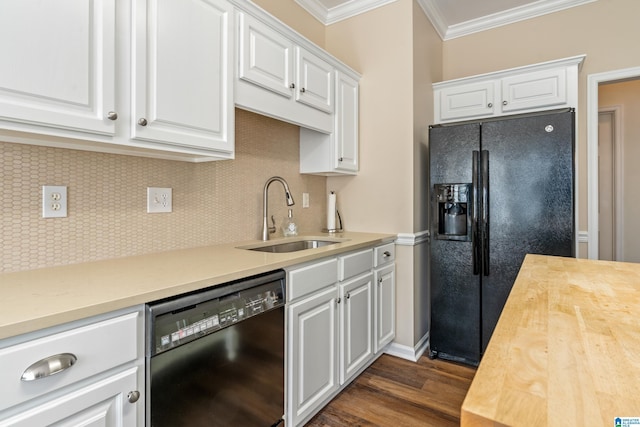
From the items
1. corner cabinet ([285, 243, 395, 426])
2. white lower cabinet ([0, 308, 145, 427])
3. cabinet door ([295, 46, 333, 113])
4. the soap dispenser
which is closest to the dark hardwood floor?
corner cabinet ([285, 243, 395, 426])

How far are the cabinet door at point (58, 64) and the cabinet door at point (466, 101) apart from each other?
7.94ft

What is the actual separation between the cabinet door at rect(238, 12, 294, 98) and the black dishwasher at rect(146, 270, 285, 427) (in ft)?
3.34

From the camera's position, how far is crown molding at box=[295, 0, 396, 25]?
2.65 m

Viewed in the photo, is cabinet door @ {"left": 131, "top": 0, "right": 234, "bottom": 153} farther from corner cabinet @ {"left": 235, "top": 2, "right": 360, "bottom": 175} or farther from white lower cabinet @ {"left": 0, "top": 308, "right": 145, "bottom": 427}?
white lower cabinet @ {"left": 0, "top": 308, "right": 145, "bottom": 427}

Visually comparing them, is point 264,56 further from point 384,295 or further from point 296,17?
point 384,295

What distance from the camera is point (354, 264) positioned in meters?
2.00

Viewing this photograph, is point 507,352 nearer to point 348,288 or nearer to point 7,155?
point 348,288

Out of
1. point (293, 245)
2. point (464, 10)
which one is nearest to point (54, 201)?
point (293, 245)

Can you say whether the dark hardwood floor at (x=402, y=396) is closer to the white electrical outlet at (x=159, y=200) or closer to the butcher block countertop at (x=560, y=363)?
the butcher block countertop at (x=560, y=363)

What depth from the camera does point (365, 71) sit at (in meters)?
2.72

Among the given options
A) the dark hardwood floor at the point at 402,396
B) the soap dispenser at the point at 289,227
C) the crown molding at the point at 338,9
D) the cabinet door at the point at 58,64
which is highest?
the crown molding at the point at 338,9

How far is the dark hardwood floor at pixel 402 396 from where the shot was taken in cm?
180

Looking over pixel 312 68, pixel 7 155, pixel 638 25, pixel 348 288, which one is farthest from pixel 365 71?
pixel 7 155

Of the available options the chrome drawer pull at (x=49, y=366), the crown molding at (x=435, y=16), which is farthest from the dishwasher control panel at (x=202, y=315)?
the crown molding at (x=435, y=16)
